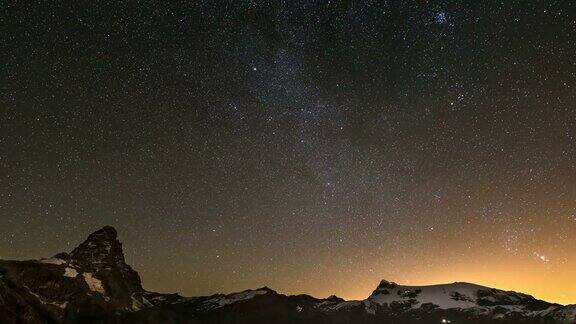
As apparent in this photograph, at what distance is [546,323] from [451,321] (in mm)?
31441

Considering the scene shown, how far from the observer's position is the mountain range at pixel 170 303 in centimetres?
11156

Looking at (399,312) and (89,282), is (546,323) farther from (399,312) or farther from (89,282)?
(89,282)

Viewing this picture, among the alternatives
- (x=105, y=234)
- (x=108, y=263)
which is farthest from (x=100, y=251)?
(x=105, y=234)

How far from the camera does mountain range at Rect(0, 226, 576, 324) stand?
112m

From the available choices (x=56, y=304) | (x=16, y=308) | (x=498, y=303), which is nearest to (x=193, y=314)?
(x=56, y=304)

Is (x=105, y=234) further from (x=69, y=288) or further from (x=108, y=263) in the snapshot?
(x=69, y=288)

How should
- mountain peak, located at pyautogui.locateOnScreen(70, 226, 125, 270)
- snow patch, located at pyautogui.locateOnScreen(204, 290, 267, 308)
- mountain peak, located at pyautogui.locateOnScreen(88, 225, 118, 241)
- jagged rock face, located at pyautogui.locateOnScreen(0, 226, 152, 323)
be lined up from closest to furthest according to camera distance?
jagged rock face, located at pyautogui.locateOnScreen(0, 226, 152, 323) < mountain peak, located at pyautogui.locateOnScreen(70, 226, 125, 270) < mountain peak, located at pyautogui.locateOnScreen(88, 225, 118, 241) < snow patch, located at pyautogui.locateOnScreen(204, 290, 267, 308)

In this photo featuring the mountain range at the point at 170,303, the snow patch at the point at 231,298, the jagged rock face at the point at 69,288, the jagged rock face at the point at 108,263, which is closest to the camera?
the jagged rock face at the point at 69,288

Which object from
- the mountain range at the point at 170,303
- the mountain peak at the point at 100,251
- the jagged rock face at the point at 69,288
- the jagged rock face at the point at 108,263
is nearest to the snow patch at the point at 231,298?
the mountain range at the point at 170,303

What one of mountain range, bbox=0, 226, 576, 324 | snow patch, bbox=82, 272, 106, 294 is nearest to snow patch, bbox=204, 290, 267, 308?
mountain range, bbox=0, 226, 576, 324

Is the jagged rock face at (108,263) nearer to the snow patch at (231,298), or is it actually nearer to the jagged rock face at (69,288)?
the jagged rock face at (69,288)

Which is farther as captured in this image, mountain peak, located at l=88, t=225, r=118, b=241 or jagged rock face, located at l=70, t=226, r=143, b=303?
mountain peak, located at l=88, t=225, r=118, b=241

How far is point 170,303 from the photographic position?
179 metres

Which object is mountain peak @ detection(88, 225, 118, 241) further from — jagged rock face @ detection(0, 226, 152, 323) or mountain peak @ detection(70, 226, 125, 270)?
jagged rock face @ detection(0, 226, 152, 323)
